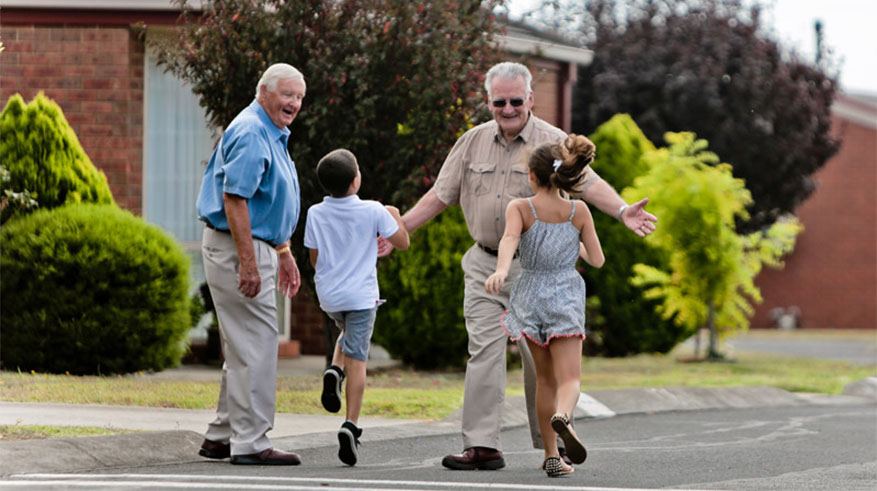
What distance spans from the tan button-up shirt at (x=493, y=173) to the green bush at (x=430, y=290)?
6836mm

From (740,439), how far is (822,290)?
30536 mm

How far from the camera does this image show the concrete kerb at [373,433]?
21.2 feet

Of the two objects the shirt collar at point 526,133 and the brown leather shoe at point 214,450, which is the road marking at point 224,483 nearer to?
the brown leather shoe at point 214,450

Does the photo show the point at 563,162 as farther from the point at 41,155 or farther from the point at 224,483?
the point at 41,155

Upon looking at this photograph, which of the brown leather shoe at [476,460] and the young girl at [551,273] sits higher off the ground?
the young girl at [551,273]

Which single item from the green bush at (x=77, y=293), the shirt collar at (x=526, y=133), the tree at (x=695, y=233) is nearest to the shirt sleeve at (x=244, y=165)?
the shirt collar at (x=526, y=133)

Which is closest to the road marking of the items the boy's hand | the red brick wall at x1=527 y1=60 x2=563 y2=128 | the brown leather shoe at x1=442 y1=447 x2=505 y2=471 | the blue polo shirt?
the brown leather shoe at x1=442 y1=447 x2=505 y2=471

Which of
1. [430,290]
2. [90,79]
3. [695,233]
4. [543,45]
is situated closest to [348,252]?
[430,290]

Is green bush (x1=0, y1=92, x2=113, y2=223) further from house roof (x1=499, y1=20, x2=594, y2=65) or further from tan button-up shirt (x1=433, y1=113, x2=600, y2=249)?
tan button-up shirt (x1=433, y1=113, x2=600, y2=249)

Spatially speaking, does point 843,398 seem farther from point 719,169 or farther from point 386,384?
point 719,169

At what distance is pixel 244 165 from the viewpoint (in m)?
6.62

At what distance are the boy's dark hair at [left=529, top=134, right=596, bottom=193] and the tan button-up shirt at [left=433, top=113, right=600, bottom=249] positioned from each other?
21 cm

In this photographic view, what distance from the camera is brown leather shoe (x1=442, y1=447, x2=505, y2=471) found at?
273 inches

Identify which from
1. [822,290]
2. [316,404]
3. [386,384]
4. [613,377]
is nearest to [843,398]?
[613,377]
